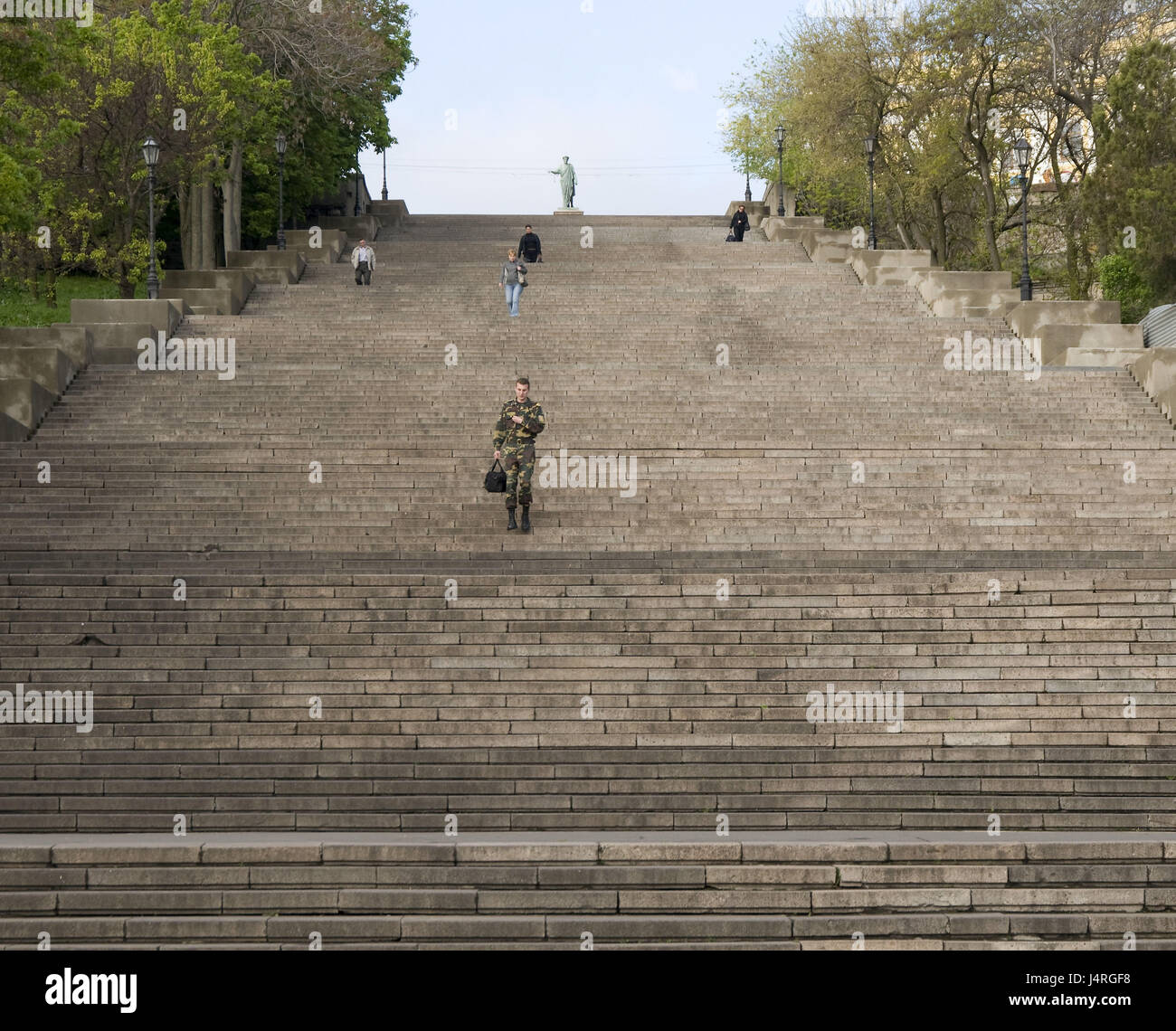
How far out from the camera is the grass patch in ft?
109

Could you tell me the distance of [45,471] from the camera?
18109mm

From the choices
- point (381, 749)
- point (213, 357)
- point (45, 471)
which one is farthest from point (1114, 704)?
point (213, 357)

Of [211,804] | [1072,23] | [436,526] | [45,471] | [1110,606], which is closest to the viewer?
[211,804]

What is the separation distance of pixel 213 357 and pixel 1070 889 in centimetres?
1805

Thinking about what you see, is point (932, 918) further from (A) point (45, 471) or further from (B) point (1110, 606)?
(A) point (45, 471)

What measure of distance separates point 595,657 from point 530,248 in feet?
73.6

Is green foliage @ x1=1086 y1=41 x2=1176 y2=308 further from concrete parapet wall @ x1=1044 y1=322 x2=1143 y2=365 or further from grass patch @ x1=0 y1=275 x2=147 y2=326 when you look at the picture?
grass patch @ x1=0 y1=275 x2=147 y2=326

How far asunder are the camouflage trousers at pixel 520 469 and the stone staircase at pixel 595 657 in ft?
1.75

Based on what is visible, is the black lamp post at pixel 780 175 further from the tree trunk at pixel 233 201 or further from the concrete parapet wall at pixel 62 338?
the concrete parapet wall at pixel 62 338

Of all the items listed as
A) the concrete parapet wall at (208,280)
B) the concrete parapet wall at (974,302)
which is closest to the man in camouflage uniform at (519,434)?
the concrete parapet wall at (208,280)

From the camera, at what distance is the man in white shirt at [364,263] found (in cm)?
3050

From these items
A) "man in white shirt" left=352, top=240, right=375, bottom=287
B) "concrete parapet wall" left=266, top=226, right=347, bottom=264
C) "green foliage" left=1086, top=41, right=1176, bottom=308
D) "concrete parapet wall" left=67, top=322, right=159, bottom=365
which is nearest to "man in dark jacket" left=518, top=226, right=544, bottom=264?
"concrete parapet wall" left=266, top=226, right=347, bottom=264

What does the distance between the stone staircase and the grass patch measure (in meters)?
11.5

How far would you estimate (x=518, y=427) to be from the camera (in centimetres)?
1579
